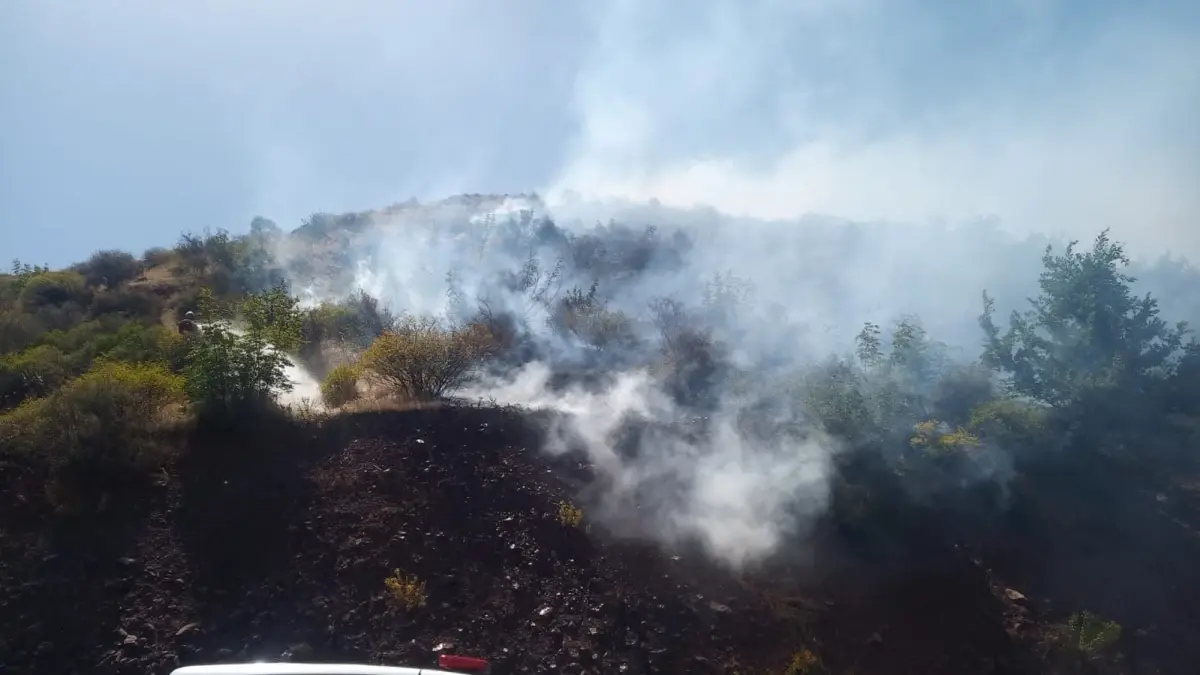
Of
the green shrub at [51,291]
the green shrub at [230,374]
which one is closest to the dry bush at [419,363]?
the green shrub at [230,374]

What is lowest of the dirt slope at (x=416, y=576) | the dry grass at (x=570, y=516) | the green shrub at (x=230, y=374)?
the dirt slope at (x=416, y=576)

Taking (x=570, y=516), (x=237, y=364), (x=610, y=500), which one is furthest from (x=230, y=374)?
(x=610, y=500)

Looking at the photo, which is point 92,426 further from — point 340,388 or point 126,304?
point 126,304

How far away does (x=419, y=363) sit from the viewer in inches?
497

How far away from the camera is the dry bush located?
12.6 metres

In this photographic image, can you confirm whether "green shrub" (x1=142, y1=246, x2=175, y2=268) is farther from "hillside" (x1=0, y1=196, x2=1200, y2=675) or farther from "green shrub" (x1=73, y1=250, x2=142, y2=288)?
"hillside" (x1=0, y1=196, x2=1200, y2=675)

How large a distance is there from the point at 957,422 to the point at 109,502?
12741mm

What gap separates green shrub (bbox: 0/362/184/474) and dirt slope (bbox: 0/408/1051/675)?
0.66m

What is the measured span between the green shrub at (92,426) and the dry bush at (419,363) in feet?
10.9

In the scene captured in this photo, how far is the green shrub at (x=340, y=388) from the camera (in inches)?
493

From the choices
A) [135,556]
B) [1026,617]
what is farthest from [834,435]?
[135,556]

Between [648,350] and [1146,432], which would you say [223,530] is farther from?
[1146,432]

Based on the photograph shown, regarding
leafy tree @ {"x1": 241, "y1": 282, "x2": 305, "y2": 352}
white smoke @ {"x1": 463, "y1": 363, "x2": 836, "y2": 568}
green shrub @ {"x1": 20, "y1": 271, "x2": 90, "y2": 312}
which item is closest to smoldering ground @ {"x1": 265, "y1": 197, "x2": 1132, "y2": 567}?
white smoke @ {"x1": 463, "y1": 363, "x2": 836, "y2": 568}

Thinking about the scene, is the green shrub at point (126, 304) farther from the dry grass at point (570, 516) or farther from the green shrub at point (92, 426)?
the dry grass at point (570, 516)
